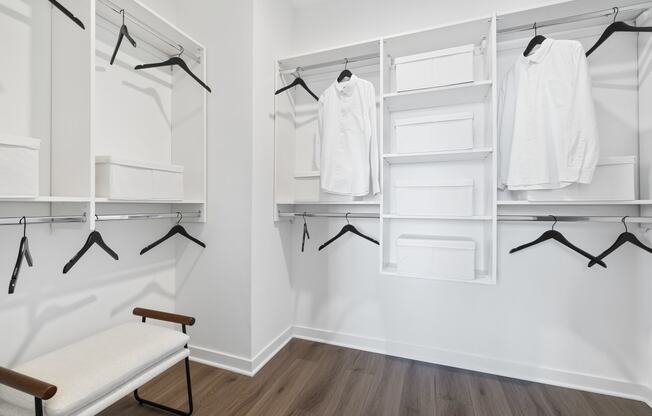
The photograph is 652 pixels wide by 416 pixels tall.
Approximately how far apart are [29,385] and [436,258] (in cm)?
194

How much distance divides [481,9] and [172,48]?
2.19 metres

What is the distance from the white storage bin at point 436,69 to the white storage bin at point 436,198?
0.63 m

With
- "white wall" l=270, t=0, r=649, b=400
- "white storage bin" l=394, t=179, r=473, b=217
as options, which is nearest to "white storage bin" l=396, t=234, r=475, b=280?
"white storage bin" l=394, t=179, r=473, b=217

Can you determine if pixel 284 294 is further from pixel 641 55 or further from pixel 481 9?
pixel 641 55

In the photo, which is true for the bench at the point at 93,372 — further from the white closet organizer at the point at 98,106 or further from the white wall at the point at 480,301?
the white wall at the point at 480,301

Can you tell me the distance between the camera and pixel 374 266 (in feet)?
7.58

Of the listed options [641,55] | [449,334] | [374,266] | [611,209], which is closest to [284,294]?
[374,266]

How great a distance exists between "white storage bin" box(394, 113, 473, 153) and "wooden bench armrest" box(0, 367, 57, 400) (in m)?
2.01

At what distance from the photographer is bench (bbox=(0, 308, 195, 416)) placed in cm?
102

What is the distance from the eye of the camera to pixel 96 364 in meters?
1.24

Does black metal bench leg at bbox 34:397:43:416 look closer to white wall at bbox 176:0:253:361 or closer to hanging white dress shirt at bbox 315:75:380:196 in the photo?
white wall at bbox 176:0:253:361

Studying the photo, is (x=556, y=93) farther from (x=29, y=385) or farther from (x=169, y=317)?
(x=29, y=385)

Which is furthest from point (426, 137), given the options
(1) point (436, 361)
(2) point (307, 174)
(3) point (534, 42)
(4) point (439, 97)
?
(1) point (436, 361)

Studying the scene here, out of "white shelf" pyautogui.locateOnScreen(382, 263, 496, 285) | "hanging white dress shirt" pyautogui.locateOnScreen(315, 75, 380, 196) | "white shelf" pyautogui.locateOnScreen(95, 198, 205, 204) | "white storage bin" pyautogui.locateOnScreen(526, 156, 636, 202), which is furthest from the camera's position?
"hanging white dress shirt" pyautogui.locateOnScreen(315, 75, 380, 196)
